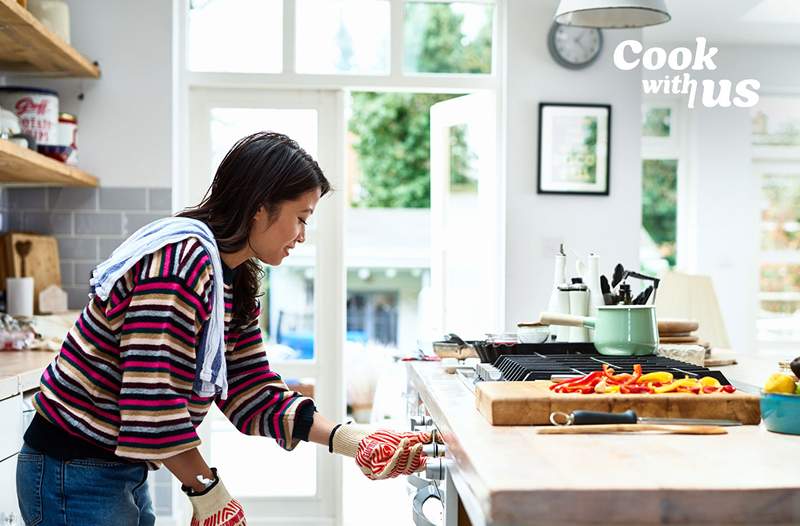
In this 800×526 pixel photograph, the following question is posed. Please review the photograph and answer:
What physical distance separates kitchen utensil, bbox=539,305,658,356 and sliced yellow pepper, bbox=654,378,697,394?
0.49 metres

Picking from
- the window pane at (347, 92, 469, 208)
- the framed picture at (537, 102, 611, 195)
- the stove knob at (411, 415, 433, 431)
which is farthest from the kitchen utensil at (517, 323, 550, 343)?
the window pane at (347, 92, 469, 208)

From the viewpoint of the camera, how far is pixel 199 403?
1.59 metres

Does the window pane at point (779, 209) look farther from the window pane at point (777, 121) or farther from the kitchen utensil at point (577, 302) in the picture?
the kitchen utensil at point (577, 302)

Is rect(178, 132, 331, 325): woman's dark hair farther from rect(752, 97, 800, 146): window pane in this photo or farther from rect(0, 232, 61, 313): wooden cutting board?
rect(752, 97, 800, 146): window pane

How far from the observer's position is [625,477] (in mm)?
1105

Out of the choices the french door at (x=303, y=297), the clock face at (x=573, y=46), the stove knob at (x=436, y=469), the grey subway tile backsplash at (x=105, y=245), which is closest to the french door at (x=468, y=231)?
the clock face at (x=573, y=46)

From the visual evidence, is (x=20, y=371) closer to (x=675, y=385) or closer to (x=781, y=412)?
(x=675, y=385)

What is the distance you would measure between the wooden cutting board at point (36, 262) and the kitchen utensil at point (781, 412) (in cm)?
302

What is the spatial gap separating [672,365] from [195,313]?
103 centimetres

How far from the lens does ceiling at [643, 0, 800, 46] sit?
5281 mm

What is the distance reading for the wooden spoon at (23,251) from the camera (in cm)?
366

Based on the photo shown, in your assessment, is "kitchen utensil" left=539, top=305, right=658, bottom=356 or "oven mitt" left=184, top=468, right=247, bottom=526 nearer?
"oven mitt" left=184, top=468, right=247, bottom=526

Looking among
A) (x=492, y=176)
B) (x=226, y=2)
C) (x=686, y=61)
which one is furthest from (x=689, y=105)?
(x=226, y=2)

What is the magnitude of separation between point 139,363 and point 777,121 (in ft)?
20.1
